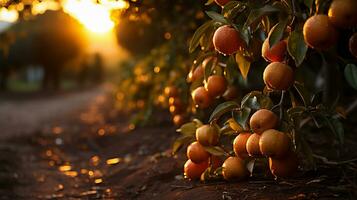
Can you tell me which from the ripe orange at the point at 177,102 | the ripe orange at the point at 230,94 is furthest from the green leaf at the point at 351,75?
the ripe orange at the point at 177,102

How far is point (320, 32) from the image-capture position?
1919 mm

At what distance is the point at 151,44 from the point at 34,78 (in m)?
25.6

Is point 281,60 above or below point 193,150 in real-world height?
above

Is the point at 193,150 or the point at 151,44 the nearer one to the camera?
the point at 193,150

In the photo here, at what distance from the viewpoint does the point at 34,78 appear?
32250 millimetres

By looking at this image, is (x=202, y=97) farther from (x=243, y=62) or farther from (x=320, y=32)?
(x=320, y=32)

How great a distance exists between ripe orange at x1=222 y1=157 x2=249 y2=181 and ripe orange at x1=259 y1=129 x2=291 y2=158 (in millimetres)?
403

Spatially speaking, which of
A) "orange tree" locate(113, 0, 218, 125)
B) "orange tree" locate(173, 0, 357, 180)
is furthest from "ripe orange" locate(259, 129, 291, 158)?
"orange tree" locate(113, 0, 218, 125)

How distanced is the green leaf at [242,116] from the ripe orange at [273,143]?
15 cm

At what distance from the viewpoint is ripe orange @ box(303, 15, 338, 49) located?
6.29 ft

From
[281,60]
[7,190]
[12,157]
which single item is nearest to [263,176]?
[281,60]

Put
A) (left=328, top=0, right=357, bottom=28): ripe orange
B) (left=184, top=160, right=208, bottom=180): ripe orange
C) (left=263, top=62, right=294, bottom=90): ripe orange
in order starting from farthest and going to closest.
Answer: (left=184, top=160, right=208, bottom=180): ripe orange → (left=263, top=62, right=294, bottom=90): ripe orange → (left=328, top=0, right=357, bottom=28): ripe orange

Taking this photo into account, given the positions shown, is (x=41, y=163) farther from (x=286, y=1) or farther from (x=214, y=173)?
(x=286, y=1)

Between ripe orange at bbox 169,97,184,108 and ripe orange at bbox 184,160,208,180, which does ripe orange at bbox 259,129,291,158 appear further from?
ripe orange at bbox 169,97,184,108
